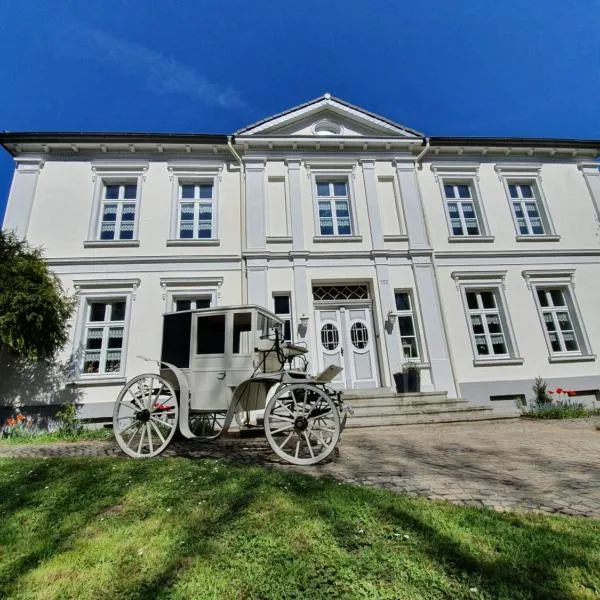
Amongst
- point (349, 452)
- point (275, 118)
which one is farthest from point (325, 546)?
point (275, 118)

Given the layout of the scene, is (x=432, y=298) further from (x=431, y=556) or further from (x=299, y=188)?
(x=431, y=556)

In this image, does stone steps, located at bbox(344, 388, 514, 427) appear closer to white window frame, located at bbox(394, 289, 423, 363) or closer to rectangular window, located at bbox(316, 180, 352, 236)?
white window frame, located at bbox(394, 289, 423, 363)

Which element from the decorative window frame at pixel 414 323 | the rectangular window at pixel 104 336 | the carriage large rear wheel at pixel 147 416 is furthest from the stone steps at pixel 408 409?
the rectangular window at pixel 104 336

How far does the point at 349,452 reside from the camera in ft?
16.3

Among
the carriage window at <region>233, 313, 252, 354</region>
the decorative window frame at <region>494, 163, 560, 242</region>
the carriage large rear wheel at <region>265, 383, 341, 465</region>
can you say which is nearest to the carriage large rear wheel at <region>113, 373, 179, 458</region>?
→ the carriage window at <region>233, 313, 252, 354</region>

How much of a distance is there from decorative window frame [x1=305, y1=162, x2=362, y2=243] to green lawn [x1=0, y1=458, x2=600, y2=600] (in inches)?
317

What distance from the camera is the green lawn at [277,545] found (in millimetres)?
1886

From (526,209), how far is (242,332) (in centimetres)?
1127

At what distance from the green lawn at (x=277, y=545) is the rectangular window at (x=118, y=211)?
828 cm

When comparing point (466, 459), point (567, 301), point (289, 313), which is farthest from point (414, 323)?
point (466, 459)

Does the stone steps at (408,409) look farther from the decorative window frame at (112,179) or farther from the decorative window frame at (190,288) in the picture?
the decorative window frame at (112,179)

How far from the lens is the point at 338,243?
34.0ft

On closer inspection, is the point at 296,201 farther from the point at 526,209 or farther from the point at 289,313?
the point at 526,209

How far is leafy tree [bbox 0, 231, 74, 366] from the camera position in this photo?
24.3 feet
